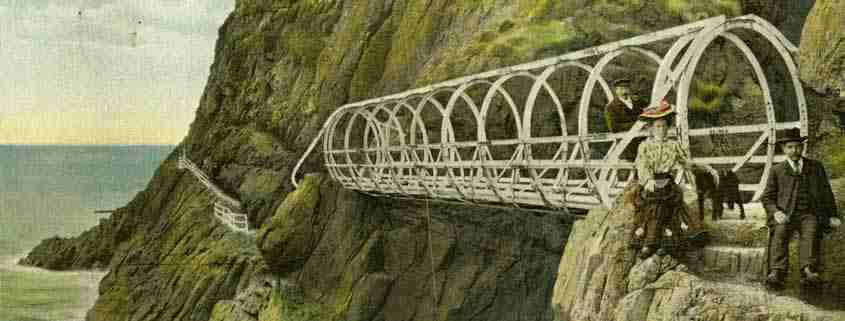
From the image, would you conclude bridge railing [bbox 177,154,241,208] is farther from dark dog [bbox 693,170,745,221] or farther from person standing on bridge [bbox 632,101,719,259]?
dark dog [bbox 693,170,745,221]

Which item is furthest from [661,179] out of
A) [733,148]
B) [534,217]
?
[534,217]

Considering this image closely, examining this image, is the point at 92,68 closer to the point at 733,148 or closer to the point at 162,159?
the point at 162,159

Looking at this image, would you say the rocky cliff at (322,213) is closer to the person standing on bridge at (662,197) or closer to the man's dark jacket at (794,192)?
the person standing on bridge at (662,197)

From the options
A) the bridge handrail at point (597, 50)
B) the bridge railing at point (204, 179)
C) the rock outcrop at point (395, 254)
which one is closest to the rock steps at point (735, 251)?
the bridge handrail at point (597, 50)

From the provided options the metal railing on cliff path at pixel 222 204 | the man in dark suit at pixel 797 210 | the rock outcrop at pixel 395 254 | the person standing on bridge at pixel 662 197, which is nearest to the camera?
the man in dark suit at pixel 797 210

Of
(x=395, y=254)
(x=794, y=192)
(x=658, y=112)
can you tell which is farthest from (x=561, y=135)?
(x=794, y=192)

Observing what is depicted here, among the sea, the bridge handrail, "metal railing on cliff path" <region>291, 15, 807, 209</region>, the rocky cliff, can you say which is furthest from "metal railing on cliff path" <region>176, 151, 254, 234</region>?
the bridge handrail

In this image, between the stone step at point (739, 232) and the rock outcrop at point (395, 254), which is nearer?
the stone step at point (739, 232)
